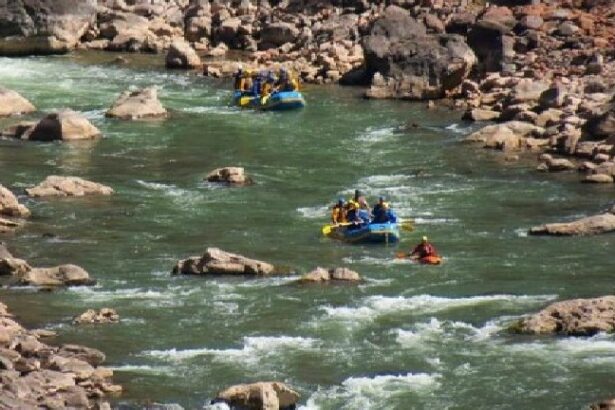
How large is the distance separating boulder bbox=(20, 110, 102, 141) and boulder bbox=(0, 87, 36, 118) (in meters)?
4.36

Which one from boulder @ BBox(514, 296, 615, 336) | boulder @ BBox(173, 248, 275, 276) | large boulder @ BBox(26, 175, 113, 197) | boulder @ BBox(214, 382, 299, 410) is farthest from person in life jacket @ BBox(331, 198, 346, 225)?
boulder @ BBox(214, 382, 299, 410)

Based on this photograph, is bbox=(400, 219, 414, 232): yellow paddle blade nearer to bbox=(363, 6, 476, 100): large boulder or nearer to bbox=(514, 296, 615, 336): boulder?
bbox=(514, 296, 615, 336): boulder

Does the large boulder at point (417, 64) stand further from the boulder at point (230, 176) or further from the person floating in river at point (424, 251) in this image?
the person floating in river at point (424, 251)

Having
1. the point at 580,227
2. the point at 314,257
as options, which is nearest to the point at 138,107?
the point at 314,257

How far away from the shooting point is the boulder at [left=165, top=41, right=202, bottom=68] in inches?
2734

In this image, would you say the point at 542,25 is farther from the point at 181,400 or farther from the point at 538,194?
the point at 181,400

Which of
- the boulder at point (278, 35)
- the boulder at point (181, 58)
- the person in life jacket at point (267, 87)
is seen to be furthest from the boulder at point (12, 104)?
the boulder at point (278, 35)

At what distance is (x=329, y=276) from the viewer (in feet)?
118

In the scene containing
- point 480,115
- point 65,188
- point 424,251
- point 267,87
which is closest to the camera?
point 424,251

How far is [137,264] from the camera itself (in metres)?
37.6

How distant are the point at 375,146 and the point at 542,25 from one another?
16125mm

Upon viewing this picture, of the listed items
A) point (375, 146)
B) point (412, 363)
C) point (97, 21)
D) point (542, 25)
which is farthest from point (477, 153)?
point (97, 21)

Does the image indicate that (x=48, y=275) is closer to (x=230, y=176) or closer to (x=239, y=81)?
(x=230, y=176)

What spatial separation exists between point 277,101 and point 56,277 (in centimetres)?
2552
